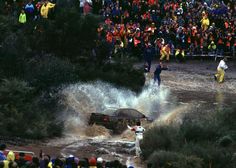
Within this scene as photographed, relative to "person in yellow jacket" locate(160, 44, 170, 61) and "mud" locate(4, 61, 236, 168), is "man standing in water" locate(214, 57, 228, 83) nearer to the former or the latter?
"mud" locate(4, 61, 236, 168)

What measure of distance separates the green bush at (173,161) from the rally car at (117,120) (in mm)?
5415

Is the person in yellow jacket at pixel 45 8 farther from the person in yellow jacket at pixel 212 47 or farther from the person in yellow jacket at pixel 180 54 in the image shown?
the person in yellow jacket at pixel 212 47

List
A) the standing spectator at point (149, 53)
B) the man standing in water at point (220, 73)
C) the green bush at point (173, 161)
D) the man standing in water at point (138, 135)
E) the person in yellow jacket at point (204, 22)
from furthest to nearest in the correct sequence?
the person in yellow jacket at point (204, 22), the standing spectator at point (149, 53), the man standing in water at point (220, 73), the man standing in water at point (138, 135), the green bush at point (173, 161)

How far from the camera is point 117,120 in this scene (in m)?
32.8

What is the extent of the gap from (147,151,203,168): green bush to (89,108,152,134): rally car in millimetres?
5415

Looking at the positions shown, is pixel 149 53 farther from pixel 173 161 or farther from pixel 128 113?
pixel 173 161

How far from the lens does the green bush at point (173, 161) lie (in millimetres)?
26433

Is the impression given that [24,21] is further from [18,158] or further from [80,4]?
[18,158]

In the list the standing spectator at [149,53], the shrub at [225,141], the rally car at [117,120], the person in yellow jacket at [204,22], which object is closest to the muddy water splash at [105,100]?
the rally car at [117,120]

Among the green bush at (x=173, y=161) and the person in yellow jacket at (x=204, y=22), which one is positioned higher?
the person in yellow jacket at (x=204, y=22)

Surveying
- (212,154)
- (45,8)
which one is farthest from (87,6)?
(212,154)

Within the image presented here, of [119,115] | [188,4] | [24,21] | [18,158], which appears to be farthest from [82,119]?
[188,4]

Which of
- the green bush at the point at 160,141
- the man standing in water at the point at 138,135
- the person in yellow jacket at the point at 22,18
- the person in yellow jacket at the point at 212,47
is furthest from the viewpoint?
the person in yellow jacket at the point at 212,47

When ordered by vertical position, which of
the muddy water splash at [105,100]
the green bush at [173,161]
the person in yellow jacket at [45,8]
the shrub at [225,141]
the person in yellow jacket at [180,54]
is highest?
the person in yellow jacket at [45,8]
